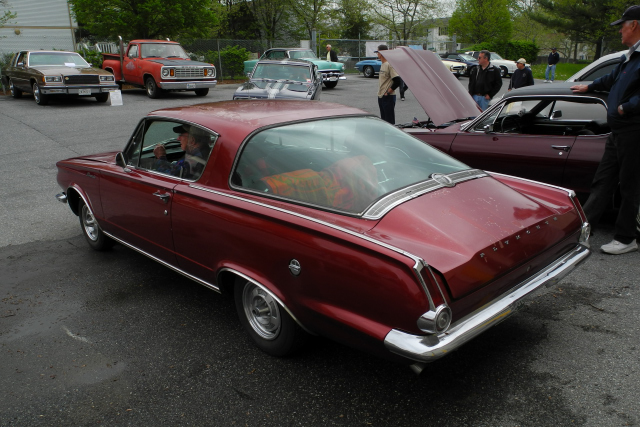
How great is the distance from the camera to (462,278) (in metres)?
2.47

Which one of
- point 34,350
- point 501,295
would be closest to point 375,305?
point 501,295

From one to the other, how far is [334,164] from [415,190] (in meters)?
0.51

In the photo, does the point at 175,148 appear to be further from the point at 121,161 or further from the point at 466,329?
the point at 466,329

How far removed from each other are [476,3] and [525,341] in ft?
167

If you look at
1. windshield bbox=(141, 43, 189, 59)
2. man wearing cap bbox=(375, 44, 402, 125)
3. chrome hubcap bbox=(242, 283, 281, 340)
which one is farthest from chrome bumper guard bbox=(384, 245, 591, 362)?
windshield bbox=(141, 43, 189, 59)

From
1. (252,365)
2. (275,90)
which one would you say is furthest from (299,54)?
(252,365)

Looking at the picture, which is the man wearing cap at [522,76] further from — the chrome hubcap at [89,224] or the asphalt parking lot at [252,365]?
the chrome hubcap at [89,224]

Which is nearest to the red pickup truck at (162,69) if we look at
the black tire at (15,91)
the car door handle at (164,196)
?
the black tire at (15,91)

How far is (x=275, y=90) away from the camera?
12.6 m

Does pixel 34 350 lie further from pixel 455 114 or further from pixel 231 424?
pixel 455 114

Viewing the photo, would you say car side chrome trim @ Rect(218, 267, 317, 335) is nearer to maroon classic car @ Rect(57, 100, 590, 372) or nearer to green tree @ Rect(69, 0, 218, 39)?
maroon classic car @ Rect(57, 100, 590, 372)

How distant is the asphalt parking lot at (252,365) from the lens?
2.68 metres

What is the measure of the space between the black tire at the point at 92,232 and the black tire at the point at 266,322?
2.19 m

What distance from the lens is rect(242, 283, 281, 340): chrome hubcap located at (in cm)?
314
